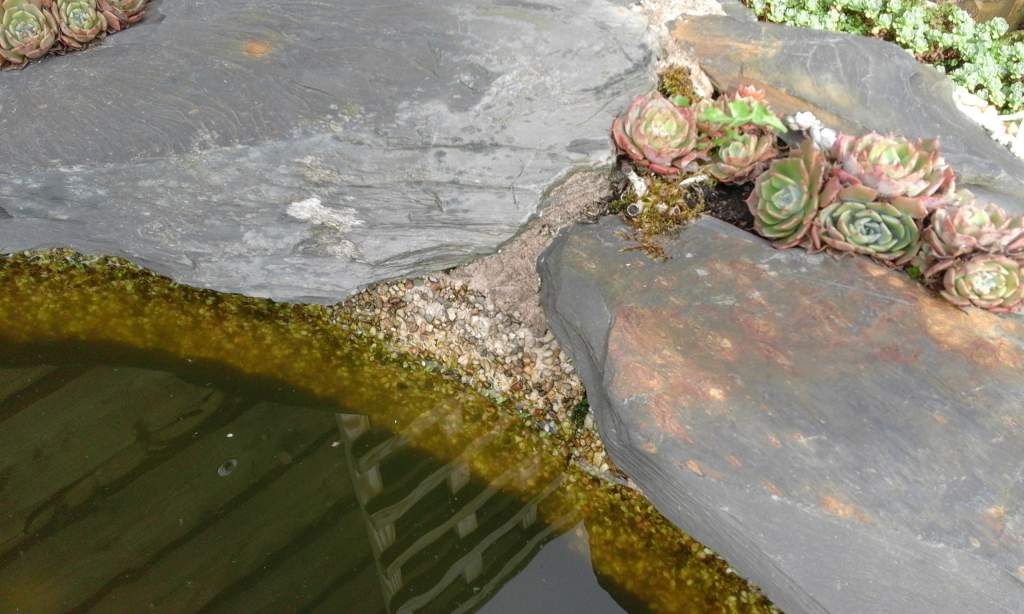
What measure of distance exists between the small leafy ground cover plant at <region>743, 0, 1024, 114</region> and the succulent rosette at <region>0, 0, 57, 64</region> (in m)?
3.07

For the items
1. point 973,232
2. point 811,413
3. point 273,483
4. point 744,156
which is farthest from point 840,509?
point 273,483

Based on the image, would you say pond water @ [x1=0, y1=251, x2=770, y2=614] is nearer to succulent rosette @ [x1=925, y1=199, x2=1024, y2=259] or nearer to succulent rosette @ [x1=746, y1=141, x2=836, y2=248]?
succulent rosette @ [x1=746, y1=141, x2=836, y2=248]

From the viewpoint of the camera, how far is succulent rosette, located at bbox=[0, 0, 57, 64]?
3195 millimetres

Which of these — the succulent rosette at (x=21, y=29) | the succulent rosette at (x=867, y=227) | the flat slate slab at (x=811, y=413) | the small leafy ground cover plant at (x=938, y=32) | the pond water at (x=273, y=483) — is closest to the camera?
the flat slate slab at (x=811, y=413)

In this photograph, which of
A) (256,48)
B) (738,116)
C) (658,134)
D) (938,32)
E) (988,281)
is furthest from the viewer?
(938,32)

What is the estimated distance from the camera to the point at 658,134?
2893 millimetres

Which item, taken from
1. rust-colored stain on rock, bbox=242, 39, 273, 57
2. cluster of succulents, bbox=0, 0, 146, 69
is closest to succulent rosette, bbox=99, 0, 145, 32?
cluster of succulents, bbox=0, 0, 146, 69

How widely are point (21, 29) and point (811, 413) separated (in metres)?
3.23

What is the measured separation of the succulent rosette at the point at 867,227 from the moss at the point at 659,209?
438 millimetres

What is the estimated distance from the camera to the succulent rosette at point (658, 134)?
288cm

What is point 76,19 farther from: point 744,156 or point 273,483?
point 744,156

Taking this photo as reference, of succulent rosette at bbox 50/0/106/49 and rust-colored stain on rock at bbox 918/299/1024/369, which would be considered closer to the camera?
rust-colored stain on rock at bbox 918/299/1024/369

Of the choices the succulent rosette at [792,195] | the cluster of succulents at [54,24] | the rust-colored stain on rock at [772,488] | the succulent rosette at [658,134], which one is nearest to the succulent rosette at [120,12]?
the cluster of succulents at [54,24]

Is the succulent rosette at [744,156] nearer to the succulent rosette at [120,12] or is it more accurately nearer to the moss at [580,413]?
the moss at [580,413]
